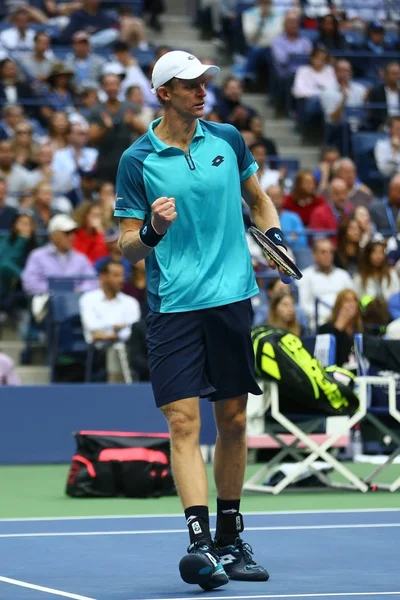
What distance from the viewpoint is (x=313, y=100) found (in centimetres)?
1978

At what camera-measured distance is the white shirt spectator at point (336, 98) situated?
19547mm

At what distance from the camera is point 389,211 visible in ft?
56.1

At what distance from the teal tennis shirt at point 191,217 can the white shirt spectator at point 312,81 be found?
44.2 feet

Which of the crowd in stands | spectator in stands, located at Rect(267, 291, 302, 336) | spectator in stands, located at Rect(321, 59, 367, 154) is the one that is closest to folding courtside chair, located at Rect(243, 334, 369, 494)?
spectator in stands, located at Rect(267, 291, 302, 336)

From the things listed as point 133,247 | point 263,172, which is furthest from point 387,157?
point 133,247

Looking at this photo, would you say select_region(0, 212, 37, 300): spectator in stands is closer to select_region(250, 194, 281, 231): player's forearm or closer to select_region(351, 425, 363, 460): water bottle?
select_region(351, 425, 363, 460): water bottle

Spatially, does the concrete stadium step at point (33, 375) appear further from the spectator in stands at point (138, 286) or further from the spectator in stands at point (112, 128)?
the spectator in stands at point (112, 128)

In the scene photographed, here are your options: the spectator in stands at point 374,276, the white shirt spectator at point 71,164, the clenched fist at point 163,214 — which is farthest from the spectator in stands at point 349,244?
the clenched fist at point 163,214

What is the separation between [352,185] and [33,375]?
17.3 feet

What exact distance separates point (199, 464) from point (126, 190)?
118 centimetres

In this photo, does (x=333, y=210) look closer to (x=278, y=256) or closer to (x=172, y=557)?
(x=172, y=557)

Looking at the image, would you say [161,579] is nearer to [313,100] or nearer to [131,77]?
[131,77]

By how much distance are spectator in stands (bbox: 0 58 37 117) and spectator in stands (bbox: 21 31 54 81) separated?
47 cm

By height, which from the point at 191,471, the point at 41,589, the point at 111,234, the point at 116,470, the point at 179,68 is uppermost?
the point at 179,68
